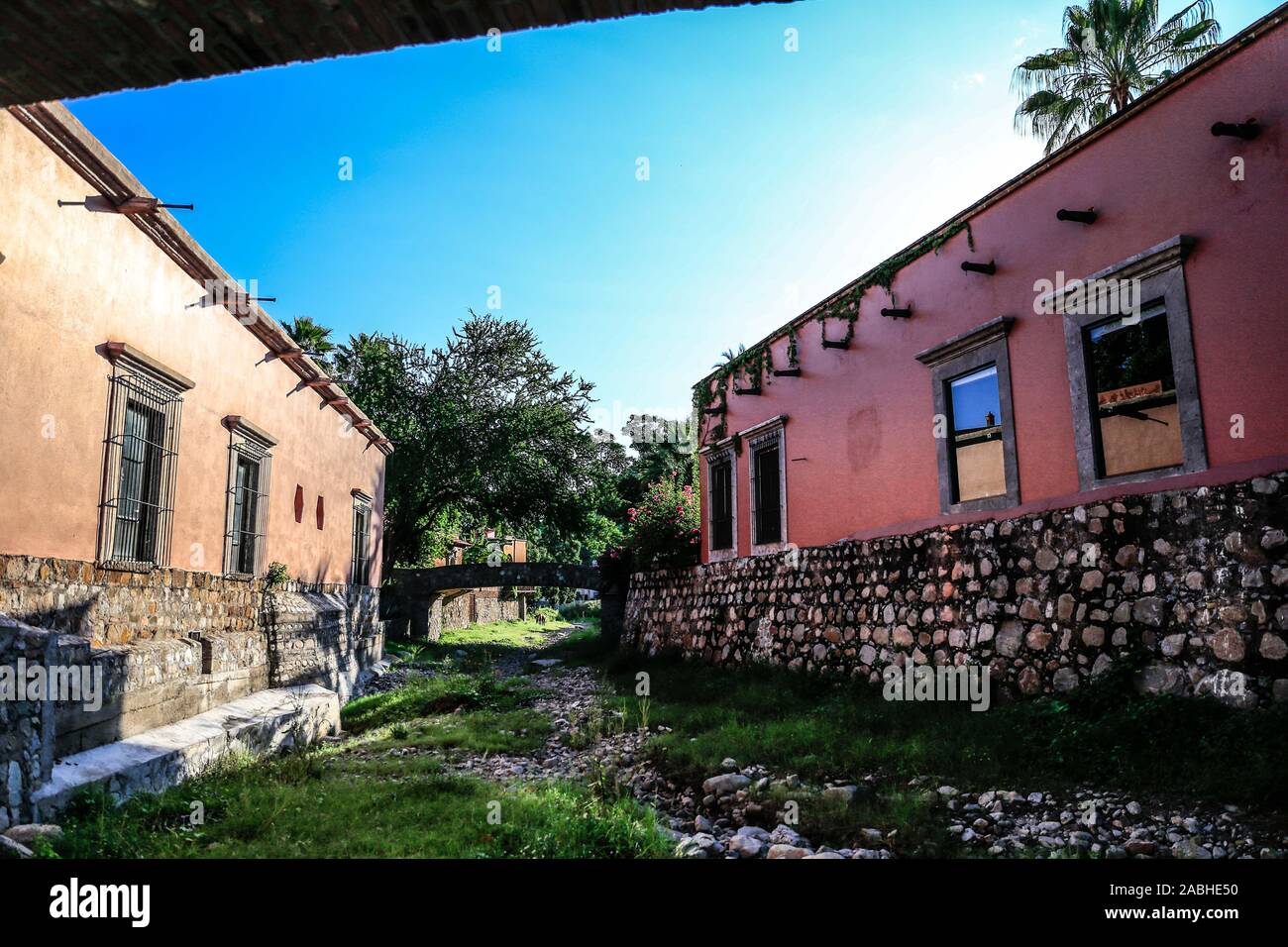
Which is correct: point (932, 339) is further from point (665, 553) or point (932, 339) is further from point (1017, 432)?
point (665, 553)

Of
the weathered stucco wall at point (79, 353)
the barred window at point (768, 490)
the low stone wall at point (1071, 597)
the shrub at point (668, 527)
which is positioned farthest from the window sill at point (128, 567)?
the shrub at point (668, 527)

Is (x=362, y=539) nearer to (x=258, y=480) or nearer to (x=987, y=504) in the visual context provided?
(x=258, y=480)

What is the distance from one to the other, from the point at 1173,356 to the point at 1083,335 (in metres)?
0.94

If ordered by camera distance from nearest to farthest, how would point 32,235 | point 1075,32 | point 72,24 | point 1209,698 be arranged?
point 72,24 → point 1209,698 → point 32,235 → point 1075,32

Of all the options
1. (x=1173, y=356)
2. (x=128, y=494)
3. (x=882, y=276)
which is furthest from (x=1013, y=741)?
(x=128, y=494)

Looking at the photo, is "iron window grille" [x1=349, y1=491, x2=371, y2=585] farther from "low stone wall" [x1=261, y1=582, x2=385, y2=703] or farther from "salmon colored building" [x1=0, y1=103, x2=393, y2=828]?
"salmon colored building" [x1=0, y1=103, x2=393, y2=828]

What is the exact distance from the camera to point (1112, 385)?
6.87 metres

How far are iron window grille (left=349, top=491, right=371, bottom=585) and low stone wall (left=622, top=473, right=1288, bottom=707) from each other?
9.75 m

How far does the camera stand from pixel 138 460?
7422 millimetres

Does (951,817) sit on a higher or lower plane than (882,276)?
lower

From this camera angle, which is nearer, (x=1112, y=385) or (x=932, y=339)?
(x=1112, y=385)

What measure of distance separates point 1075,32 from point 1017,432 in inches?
637

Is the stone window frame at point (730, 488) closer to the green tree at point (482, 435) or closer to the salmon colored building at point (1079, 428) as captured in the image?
the salmon colored building at point (1079, 428)

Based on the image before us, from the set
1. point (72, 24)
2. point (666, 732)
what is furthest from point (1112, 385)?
point (72, 24)
